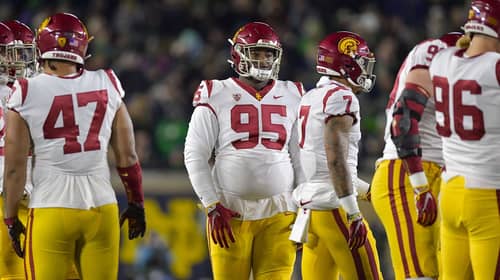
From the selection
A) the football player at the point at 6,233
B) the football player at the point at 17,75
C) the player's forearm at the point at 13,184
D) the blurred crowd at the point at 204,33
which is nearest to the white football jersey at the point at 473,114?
the player's forearm at the point at 13,184

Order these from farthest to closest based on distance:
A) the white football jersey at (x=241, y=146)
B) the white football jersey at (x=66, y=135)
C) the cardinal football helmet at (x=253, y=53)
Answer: the cardinal football helmet at (x=253, y=53)
the white football jersey at (x=241, y=146)
the white football jersey at (x=66, y=135)

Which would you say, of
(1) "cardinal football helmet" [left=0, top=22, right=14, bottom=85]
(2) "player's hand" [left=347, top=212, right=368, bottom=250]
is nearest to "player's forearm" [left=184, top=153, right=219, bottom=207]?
(2) "player's hand" [left=347, top=212, right=368, bottom=250]

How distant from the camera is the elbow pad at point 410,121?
548 centimetres

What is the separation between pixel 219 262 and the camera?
19.7ft

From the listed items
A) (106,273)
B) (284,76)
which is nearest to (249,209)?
(106,273)

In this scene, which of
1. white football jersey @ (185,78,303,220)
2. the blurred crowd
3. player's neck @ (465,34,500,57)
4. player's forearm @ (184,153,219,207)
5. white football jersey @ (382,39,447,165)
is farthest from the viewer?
the blurred crowd

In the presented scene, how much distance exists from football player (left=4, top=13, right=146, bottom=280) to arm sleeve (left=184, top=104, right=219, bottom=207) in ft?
2.10

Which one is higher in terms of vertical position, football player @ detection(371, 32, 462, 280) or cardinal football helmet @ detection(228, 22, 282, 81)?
cardinal football helmet @ detection(228, 22, 282, 81)

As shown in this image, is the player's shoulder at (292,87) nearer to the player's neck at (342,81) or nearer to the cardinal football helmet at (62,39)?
the player's neck at (342,81)

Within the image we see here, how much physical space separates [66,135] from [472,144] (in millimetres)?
1950

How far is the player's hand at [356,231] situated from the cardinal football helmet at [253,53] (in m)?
0.96

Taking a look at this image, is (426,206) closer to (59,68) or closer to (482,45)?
(482,45)

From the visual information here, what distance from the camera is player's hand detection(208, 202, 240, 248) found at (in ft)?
19.4

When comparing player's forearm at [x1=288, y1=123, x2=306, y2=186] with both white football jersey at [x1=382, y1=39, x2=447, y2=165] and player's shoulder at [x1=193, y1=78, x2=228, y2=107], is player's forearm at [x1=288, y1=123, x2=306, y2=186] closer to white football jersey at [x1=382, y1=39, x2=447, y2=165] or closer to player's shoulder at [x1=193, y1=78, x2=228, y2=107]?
player's shoulder at [x1=193, y1=78, x2=228, y2=107]
